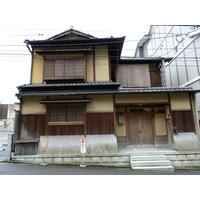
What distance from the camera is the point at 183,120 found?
29.6ft

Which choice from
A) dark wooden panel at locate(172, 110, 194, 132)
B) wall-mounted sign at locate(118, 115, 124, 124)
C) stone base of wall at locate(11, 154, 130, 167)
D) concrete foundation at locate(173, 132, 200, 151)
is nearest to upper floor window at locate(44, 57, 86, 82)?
wall-mounted sign at locate(118, 115, 124, 124)

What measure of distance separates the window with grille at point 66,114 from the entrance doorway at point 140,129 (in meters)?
3.82

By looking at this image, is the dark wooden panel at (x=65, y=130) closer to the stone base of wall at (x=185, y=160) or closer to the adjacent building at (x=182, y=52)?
the stone base of wall at (x=185, y=160)

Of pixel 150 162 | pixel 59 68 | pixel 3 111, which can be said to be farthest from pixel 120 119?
pixel 3 111

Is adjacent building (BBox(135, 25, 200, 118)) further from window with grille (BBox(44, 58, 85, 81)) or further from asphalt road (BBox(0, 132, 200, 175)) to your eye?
asphalt road (BBox(0, 132, 200, 175))

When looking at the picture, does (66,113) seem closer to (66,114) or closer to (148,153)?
(66,114)

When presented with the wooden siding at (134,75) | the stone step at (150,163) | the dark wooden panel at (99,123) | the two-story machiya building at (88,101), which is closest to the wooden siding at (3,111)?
the two-story machiya building at (88,101)

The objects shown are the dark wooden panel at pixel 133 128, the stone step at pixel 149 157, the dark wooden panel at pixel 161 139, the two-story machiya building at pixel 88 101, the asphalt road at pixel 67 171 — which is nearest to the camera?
the asphalt road at pixel 67 171

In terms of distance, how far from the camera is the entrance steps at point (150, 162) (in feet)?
23.5

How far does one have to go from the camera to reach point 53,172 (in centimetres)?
666

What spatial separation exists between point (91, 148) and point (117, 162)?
5.75 ft

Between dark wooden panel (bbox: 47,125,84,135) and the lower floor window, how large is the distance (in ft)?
1.52

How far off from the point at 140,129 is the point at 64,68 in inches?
291

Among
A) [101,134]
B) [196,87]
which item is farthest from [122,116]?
[196,87]
